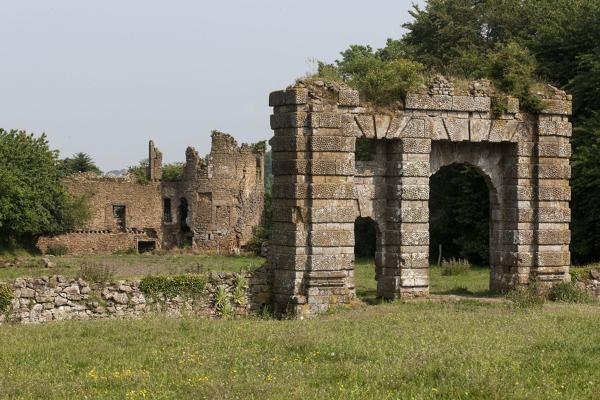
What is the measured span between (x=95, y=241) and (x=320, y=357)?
121ft

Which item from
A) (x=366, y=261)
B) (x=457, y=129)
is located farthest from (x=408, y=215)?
(x=366, y=261)

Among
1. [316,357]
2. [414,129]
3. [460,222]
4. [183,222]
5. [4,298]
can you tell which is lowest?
[316,357]

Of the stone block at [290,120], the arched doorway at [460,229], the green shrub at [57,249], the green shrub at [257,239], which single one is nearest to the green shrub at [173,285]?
the stone block at [290,120]

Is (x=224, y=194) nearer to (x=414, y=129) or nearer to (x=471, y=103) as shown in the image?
(x=471, y=103)

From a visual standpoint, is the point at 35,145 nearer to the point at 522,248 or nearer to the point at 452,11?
the point at 452,11

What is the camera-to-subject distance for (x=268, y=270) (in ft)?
62.2

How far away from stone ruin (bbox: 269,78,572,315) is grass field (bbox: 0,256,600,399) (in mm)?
1350

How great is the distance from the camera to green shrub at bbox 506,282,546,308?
719 inches

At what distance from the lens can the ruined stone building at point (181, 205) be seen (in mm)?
45781

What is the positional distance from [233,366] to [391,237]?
741cm

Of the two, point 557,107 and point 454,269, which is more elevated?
point 557,107

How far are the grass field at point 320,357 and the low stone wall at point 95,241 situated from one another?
3151 cm

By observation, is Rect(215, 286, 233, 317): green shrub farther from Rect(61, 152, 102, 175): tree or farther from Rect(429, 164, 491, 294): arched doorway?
Rect(61, 152, 102, 175): tree

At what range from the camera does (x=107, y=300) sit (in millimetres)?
17703
